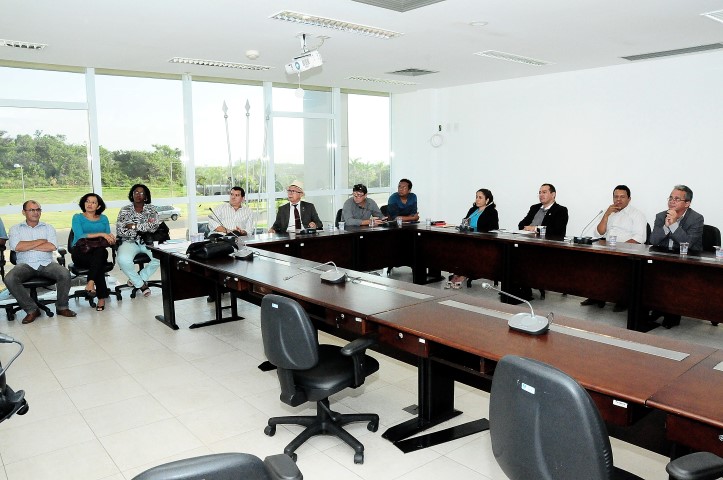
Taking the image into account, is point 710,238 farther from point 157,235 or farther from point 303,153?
point 303,153

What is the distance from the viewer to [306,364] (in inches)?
104

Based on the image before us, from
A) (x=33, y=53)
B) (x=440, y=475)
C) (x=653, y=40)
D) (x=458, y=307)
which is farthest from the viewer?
(x=33, y=53)

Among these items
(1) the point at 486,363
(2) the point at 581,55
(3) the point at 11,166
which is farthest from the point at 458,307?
(3) the point at 11,166

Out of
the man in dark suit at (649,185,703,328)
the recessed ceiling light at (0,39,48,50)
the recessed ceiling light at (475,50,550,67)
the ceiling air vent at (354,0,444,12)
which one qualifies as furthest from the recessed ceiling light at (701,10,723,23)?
the recessed ceiling light at (0,39,48,50)

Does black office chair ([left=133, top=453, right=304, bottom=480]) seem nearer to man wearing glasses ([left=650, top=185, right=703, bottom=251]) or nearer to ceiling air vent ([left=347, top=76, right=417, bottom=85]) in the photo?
man wearing glasses ([left=650, top=185, right=703, bottom=251])

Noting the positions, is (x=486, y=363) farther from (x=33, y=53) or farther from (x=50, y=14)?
(x=33, y=53)

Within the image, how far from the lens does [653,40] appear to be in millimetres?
5367

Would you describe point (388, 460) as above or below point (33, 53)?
below

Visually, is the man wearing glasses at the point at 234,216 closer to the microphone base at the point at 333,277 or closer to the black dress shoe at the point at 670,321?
the microphone base at the point at 333,277

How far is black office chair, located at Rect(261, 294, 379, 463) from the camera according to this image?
2.62 meters

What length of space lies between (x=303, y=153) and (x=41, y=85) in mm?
3684

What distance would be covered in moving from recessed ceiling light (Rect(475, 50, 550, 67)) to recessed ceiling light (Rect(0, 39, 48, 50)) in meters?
4.42

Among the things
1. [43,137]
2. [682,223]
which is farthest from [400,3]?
[43,137]

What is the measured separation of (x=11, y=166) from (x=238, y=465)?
6868mm
